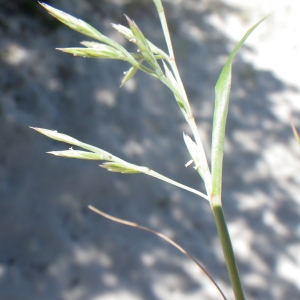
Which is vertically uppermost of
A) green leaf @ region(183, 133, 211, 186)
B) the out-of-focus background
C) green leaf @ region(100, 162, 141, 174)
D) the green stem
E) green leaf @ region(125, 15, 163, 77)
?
the out-of-focus background

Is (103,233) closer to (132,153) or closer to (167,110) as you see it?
(132,153)

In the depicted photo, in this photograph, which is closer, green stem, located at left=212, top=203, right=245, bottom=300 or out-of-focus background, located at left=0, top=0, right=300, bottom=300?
green stem, located at left=212, top=203, right=245, bottom=300

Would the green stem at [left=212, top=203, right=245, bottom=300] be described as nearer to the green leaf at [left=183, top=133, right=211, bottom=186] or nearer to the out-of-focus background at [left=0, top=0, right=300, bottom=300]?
the green leaf at [left=183, top=133, right=211, bottom=186]

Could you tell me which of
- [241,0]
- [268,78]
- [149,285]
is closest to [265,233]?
[149,285]

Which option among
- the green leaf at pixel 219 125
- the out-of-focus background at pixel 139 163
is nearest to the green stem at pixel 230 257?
the green leaf at pixel 219 125

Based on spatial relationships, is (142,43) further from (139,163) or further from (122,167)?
(139,163)

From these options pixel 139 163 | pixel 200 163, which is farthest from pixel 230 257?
pixel 139 163

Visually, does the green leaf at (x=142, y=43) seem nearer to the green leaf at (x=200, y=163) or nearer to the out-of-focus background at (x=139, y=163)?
the green leaf at (x=200, y=163)

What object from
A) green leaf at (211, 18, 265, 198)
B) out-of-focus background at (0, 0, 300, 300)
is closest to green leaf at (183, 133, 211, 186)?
green leaf at (211, 18, 265, 198)
